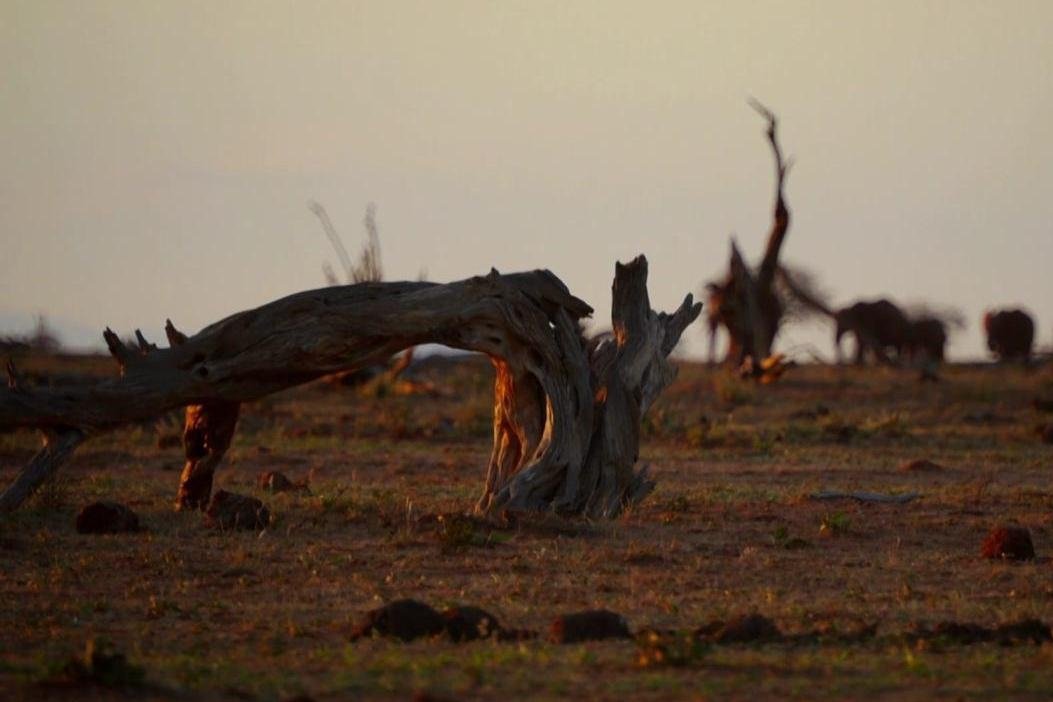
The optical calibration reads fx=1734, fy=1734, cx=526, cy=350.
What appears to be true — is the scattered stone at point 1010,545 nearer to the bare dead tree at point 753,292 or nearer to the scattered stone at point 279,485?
the scattered stone at point 279,485

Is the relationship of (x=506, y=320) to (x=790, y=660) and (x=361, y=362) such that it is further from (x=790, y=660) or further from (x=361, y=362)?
(x=790, y=660)

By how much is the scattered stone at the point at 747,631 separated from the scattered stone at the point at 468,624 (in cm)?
100

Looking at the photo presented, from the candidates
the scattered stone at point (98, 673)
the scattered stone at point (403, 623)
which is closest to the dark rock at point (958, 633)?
the scattered stone at point (403, 623)

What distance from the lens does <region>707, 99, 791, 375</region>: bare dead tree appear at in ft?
95.0

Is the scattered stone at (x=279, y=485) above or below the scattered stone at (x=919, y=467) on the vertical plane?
below

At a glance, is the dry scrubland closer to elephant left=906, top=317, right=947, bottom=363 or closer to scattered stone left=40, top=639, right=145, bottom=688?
scattered stone left=40, top=639, right=145, bottom=688

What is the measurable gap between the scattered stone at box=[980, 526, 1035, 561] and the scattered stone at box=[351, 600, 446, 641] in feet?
14.1

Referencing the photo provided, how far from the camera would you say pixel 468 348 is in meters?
11.5

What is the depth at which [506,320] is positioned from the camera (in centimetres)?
1139

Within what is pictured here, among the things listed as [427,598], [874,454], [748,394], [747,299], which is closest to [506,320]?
[427,598]

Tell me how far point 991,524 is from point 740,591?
3.75 meters

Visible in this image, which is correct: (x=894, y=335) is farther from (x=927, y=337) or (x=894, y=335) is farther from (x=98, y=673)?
(x=98, y=673)

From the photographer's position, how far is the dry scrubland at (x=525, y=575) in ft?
22.5

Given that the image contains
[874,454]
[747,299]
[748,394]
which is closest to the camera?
[874,454]
